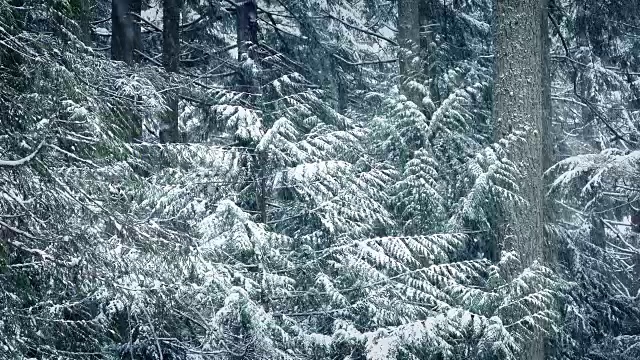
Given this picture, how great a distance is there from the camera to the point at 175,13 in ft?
36.1

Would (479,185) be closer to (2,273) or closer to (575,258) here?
(575,258)

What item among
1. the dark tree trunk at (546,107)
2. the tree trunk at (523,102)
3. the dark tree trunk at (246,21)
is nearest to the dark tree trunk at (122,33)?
the dark tree trunk at (246,21)

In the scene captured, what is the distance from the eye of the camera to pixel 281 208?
31.3ft

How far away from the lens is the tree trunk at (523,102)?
28.1 feet

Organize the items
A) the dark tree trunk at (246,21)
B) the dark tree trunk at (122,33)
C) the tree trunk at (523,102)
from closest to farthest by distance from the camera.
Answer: the tree trunk at (523,102), the dark tree trunk at (122,33), the dark tree trunk at (246,21)

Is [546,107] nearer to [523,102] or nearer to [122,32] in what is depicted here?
[523,102]

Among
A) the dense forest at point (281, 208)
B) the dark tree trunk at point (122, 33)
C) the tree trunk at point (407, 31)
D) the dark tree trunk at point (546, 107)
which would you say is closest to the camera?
the dense forest at point (281, 208)

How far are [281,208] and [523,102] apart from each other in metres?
3.37

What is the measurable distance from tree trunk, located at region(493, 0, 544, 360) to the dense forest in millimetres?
Answer: 24

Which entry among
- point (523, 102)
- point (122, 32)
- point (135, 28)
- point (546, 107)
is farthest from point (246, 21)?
point (546, 107)

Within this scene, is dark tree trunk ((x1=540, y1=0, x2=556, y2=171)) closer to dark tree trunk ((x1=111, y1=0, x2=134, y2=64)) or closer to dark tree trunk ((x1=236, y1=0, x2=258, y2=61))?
dark tree trunk ((x1=236, y1=0, x2=258, y2=61))

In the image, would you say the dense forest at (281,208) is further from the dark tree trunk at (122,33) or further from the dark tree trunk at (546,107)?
the dark tree trunk at (546,107)

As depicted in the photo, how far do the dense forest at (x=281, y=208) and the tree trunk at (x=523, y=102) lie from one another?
2cm

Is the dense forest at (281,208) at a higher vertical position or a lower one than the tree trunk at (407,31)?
lower
